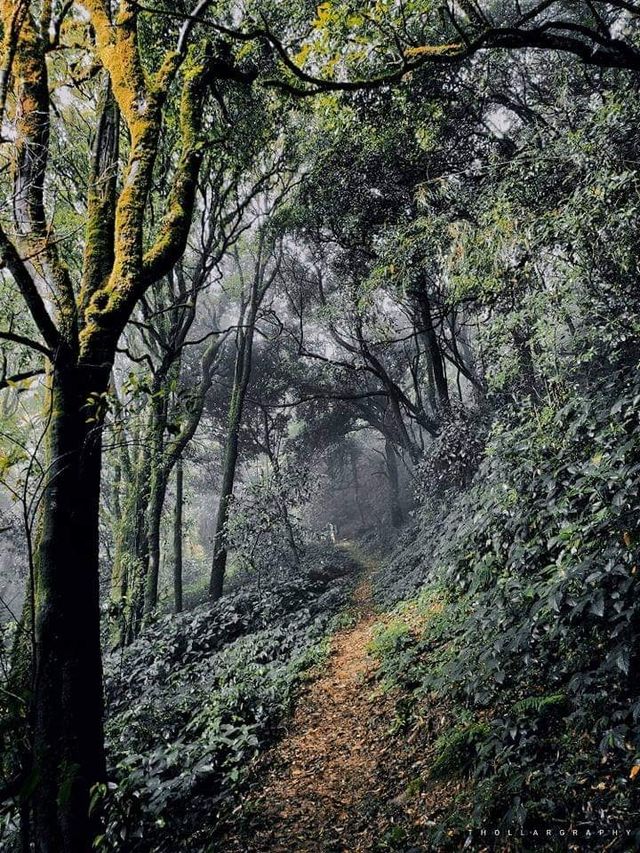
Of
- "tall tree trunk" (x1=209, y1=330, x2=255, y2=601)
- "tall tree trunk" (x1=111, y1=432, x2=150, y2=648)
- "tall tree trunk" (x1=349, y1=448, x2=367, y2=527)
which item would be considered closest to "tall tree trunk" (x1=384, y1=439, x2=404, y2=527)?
"tall tree trunk" (x1=349, y1=448, x2=367, y2=527)

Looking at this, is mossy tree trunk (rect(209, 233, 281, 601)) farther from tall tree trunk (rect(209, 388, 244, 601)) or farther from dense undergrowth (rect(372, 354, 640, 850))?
dense undergrowth (rect(372, 354, 640, 850))

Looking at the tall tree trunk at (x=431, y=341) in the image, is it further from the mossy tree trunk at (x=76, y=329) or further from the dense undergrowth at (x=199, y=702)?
the mossy tree trunk at (x=76, y=329)

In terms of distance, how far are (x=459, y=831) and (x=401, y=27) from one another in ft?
20.5

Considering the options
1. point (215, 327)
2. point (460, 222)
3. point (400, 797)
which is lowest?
point (400, 797)

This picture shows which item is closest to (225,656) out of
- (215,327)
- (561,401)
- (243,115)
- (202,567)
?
(561,401)

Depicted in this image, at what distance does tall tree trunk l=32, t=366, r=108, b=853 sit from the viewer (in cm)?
271

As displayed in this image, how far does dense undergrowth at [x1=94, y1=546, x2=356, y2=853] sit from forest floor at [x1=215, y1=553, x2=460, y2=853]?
0.99 feet

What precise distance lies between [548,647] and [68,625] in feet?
12.0

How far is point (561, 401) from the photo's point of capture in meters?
5.79

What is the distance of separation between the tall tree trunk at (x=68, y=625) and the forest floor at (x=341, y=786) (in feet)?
4.87

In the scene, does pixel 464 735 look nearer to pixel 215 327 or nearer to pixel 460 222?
pixel 460 222

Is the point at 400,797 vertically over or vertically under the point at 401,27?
under

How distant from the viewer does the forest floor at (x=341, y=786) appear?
3371mm

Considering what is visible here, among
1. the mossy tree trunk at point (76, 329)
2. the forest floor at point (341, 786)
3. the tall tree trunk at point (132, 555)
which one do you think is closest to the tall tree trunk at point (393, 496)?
the tall tree trunk at point (132, 555)
